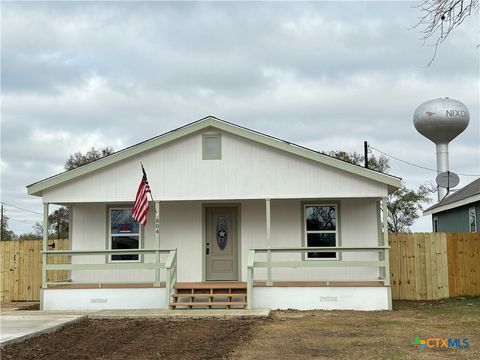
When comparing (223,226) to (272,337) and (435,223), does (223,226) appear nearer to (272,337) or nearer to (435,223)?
(272,337)

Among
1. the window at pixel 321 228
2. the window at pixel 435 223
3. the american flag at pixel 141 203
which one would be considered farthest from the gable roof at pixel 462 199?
the american flag at pixel 141 203

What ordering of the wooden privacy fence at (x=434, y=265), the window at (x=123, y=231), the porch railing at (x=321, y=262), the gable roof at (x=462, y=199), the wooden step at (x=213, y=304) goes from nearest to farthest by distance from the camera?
1. the wooden step at (x=213, y=304)
2. the porch railing at (x=321, y=262)
3. the window at (x=123, y=231)
4. the wooden privacy fence at (x=434, y=265)
5. the gable roof at (x=462, y=199)

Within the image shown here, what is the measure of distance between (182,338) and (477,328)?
5.44 m

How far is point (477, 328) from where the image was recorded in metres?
10.5

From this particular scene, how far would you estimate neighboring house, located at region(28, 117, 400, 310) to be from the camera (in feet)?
45.0

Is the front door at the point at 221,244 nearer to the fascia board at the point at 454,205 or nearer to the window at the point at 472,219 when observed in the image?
the fascia board at the point at 454,205

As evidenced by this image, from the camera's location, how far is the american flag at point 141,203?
44.6ft

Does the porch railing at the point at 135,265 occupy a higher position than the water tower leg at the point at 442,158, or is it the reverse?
the water tower leg at the point at 442,158

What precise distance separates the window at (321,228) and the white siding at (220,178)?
1.35 m

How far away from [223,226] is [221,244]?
1.61 feet

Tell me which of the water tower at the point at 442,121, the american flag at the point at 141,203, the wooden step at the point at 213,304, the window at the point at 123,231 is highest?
the water tower at the point at 442,121

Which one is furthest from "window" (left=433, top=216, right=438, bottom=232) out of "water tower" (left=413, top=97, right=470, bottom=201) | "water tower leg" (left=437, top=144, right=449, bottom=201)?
"water tower leg" (left=437, top=144, right=449, bottom=201)

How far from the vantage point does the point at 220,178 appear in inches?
562

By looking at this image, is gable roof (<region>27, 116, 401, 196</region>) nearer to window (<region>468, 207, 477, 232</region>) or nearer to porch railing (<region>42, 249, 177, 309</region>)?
porch railing (<region>42, 249, 177, 309</region>)
